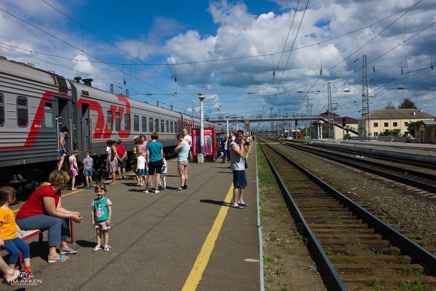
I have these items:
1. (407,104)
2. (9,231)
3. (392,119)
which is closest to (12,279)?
(9,231)

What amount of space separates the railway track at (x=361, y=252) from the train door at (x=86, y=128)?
7485 mm

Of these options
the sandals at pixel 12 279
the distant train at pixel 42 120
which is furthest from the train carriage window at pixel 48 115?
the sandals at pixel 12 279

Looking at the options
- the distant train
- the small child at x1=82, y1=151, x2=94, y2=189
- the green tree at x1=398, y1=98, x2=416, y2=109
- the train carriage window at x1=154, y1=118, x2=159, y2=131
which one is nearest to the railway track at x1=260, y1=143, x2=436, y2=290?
the small child at x1=82, y1=151, x2=94, y2=189

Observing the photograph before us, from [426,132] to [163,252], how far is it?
62.5 metres

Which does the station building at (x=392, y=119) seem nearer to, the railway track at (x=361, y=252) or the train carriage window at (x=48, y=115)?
the railway track at (x=361, y=252)

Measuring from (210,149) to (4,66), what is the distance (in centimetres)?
1536

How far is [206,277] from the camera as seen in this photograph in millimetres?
4793

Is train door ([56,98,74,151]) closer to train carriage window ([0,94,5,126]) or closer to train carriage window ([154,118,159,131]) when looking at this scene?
train carriage window ([0,94,5,126])

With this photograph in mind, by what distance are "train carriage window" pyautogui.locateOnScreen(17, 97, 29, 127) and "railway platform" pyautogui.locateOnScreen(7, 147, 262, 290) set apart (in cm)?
225

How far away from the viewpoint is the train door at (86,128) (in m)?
13.5

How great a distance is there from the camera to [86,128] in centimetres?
1392

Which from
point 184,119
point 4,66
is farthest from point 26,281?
point 184,119

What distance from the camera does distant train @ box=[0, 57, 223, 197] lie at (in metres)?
9.43

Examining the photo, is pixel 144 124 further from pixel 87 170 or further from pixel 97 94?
pixel 87 170
